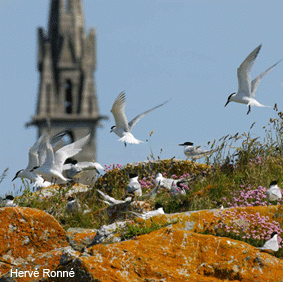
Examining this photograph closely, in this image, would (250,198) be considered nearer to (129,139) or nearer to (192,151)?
(192,151)

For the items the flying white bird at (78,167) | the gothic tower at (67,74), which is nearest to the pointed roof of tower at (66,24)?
the gothic tower at (67,74)

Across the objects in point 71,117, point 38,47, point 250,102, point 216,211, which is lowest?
point 216,211

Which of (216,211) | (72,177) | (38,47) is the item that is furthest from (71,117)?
(216,211)

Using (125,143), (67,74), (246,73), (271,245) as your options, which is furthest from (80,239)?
(67,74)

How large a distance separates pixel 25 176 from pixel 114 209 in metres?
2.97

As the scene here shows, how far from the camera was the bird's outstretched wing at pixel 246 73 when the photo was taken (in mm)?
11058

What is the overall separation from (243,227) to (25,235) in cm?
294

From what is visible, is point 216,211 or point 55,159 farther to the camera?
point 55,159

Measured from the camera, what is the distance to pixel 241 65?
11.1 m

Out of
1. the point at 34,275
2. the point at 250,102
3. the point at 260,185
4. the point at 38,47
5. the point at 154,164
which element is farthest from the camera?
the point at 38,47

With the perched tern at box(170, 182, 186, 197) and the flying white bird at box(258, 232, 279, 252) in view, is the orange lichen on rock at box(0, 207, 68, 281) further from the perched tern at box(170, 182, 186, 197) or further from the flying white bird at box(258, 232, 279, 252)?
the flying white bird at box(258, 232, 279, 252)

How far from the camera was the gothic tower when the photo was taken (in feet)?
176

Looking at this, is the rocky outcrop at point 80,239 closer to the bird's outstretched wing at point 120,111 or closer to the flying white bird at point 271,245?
the flying white bird at point 271,245

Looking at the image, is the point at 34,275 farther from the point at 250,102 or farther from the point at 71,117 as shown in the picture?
the point at 71,117
